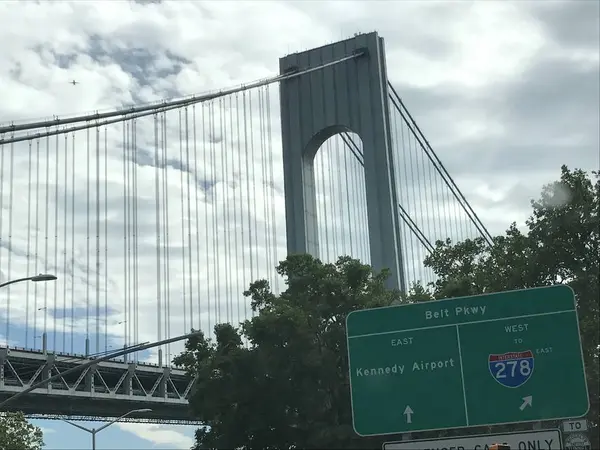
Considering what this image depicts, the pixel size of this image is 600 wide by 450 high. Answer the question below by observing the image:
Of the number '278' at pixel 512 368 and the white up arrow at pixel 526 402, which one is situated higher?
the number '278' at pixel 512 368

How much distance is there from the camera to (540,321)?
2467 cm

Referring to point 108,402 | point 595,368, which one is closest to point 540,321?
A: point 595,368

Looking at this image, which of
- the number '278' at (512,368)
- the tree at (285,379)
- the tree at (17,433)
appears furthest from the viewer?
the tree at (17,433)

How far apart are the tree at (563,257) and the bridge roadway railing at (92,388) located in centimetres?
3650

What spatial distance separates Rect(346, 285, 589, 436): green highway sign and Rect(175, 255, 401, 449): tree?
8086mm

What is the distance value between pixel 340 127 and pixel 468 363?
34.6 m

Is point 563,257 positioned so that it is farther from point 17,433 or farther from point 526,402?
point 17,433

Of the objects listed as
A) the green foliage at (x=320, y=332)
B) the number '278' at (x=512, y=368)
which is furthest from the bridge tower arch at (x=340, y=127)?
the number '278' at (x=512, y=368)

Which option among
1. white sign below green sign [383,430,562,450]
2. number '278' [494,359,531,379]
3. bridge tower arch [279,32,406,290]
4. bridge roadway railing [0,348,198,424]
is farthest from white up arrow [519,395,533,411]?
bridge roadway railing [0,348,198,424]

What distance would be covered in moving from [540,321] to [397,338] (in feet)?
12.2

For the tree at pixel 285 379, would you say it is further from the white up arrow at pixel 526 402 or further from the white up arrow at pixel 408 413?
the white up arrow at pixel 526 402

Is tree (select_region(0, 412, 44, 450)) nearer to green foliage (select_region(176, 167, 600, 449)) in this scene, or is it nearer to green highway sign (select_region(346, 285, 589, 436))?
green foliage (select_region(176, 167, 600, 449))

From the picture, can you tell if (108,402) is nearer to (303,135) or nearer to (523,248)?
(303,135)

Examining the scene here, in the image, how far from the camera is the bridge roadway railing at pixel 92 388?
239ft
